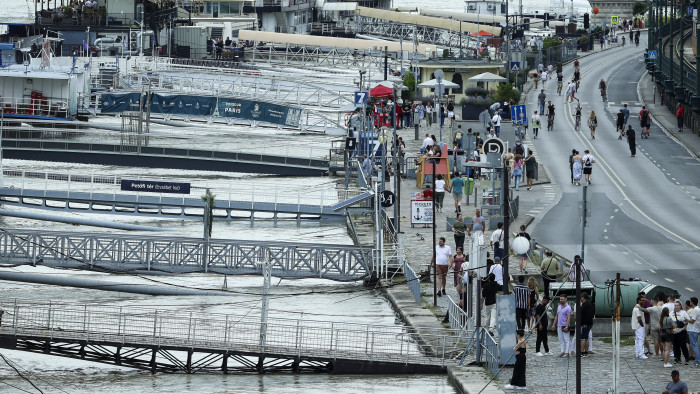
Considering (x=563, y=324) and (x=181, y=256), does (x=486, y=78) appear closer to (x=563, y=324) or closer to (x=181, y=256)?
(x=181, y=256)

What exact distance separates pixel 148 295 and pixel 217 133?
43.1 m

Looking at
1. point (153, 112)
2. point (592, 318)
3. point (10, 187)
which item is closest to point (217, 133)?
point (153, 112)

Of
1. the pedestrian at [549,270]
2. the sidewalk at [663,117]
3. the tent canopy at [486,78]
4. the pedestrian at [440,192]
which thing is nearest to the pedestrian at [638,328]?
the pedestrian at [549,270]

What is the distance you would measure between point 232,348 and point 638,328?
952 centimetres

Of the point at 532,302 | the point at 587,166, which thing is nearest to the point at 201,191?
the point at 587,166

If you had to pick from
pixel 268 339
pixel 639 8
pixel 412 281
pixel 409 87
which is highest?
pixel 639 8

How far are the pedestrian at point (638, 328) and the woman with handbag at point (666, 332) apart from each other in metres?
0.45

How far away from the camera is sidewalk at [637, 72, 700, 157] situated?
70188 mm

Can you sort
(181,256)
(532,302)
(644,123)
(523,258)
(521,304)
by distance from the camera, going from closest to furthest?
(521,304), (532,302), (523,258), (181,256), (644,123)

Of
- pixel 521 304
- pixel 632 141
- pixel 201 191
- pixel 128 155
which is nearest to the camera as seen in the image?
pixel 521 304

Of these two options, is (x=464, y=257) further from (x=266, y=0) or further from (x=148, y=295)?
(x=266, y=0)

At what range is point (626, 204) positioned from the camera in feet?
178

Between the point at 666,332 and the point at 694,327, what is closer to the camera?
the point at 694,327

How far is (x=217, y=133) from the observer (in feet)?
289
